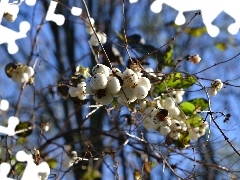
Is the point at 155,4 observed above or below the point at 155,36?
below

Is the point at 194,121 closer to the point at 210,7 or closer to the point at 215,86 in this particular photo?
the point at 215,86

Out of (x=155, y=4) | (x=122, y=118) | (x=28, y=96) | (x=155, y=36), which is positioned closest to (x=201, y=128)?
(x=122, y=118)

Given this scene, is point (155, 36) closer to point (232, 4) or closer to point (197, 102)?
point (197, 102)

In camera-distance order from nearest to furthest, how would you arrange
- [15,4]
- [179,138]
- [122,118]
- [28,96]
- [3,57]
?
1. [15,4]
2. [179,138]
3. [122,118]
4. [28,96]
5. [3,57]

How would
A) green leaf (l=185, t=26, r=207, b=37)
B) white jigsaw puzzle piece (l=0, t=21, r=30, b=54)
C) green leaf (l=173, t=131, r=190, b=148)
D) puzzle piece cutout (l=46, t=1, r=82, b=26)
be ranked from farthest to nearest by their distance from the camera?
green leaf (l=185, t=26, r=207, b=37) → green leaf (l=173, t=131, r=190, b=148) → puzzle piece cutout (l=46, t=1, r=82, b=26) → white jigsaw puzzle piece (l=0, t=21, r=30, b=54)

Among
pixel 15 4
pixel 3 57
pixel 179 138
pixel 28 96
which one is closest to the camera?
pixel 15 4

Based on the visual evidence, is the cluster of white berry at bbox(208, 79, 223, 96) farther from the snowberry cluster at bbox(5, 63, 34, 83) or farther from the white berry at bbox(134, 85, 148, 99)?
the snowberry cluster at bbox(5, 63, 34, 83)

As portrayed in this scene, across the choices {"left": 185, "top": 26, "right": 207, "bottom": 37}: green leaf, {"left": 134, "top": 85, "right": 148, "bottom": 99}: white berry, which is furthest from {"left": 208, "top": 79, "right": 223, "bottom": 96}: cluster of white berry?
{"left": 185, "top": 26, "right": 207, "bottom": 37}: green leaf
